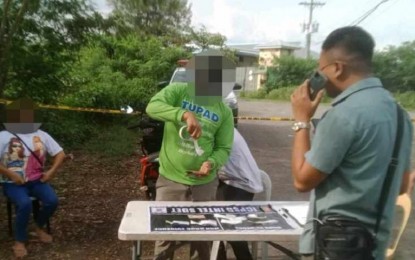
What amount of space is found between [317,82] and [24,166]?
317 centimetres

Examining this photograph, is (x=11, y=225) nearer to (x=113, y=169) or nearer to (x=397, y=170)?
(x=113, y=169)

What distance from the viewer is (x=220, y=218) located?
3012mm

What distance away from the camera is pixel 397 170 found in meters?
2.02

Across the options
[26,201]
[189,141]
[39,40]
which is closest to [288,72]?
[39,40]

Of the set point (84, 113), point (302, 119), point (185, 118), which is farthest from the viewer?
point (84, 113)

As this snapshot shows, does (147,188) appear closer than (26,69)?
Yes

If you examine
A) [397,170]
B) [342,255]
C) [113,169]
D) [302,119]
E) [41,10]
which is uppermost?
[41,10]

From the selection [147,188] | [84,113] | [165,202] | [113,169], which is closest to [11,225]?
[147,188]

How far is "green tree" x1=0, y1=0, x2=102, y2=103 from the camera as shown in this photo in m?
5.60

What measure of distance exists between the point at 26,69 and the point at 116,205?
219cm

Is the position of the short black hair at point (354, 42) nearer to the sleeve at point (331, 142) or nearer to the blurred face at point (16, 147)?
the sleeve at point (331, 142)

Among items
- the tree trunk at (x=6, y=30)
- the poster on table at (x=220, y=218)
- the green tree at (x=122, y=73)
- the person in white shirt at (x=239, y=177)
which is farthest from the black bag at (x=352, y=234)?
the green tree at (x=122, y=73)

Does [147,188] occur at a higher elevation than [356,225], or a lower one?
lower

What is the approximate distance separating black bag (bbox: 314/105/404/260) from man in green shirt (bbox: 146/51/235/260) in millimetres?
1341
